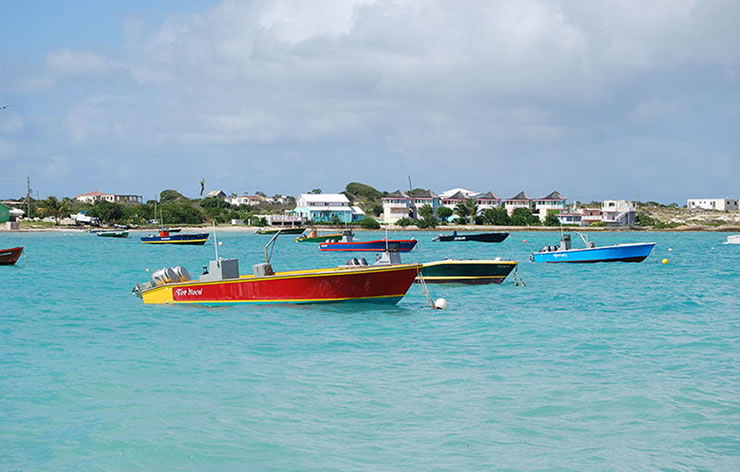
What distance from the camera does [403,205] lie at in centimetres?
16138

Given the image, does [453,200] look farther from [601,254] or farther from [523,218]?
[601,254]

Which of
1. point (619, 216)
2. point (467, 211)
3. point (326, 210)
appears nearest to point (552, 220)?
point (619, 216)

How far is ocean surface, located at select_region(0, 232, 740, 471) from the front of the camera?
847 centimetres

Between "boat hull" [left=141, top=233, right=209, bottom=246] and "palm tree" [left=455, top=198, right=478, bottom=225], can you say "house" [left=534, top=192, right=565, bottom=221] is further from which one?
"boat hull" [left=141, top=233, right=209, bottom=246]

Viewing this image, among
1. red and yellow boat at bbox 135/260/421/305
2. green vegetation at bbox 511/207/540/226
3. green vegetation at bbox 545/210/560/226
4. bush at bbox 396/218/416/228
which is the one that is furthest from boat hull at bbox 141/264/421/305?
green vegetation at bbox 545/210/560/226

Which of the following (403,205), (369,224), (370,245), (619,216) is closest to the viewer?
(370,245)

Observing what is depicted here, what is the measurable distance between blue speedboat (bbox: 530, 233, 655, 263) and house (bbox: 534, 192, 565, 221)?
11613 centimetres

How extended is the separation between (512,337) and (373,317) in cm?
452

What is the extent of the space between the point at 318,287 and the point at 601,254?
28.9m

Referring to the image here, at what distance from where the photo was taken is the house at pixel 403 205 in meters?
160

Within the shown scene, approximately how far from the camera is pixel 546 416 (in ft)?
32.2

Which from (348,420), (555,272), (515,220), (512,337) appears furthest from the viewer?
(515,220)

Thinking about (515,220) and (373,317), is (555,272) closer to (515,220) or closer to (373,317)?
(373,317)

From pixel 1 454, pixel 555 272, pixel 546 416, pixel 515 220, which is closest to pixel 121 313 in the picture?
pixel 1 454
